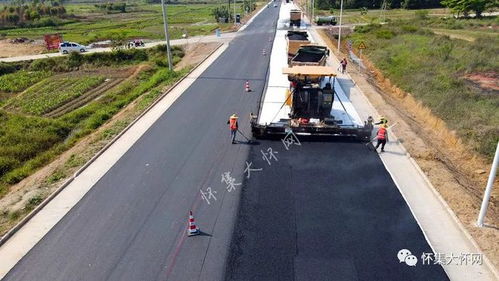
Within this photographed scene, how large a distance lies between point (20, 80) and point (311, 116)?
29092 mm

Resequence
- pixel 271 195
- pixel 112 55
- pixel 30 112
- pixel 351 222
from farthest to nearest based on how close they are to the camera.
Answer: pixel 112 55 < pixel 30 112 < pixel 271 195 < pixel 351 222

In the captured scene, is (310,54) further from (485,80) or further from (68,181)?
(68,181)

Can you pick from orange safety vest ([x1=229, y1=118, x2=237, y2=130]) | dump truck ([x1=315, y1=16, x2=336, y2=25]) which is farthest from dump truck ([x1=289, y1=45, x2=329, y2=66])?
dump truck ([x1=315, y1=16, x2=336, y2=25])

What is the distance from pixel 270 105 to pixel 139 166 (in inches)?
354

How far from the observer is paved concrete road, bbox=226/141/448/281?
371 inches

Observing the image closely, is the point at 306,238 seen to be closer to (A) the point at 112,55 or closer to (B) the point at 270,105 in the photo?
(B) the point at 270,105

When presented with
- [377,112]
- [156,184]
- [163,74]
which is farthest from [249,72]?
[156,184]

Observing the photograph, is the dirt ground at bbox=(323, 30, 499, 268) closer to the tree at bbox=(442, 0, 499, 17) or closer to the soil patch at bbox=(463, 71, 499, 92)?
the soil patch at bbox=(463, 71, 499, 92)

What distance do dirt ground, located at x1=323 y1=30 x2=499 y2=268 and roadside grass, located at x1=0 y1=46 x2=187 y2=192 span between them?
547 inches

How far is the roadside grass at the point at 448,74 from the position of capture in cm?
1760

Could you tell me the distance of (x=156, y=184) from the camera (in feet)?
44.2

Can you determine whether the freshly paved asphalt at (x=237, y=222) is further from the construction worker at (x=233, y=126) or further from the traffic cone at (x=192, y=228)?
the construction worker at (x=233, y=126)

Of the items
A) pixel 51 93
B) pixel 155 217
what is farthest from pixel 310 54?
pixel 51 93

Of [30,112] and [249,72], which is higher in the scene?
[249,72]
